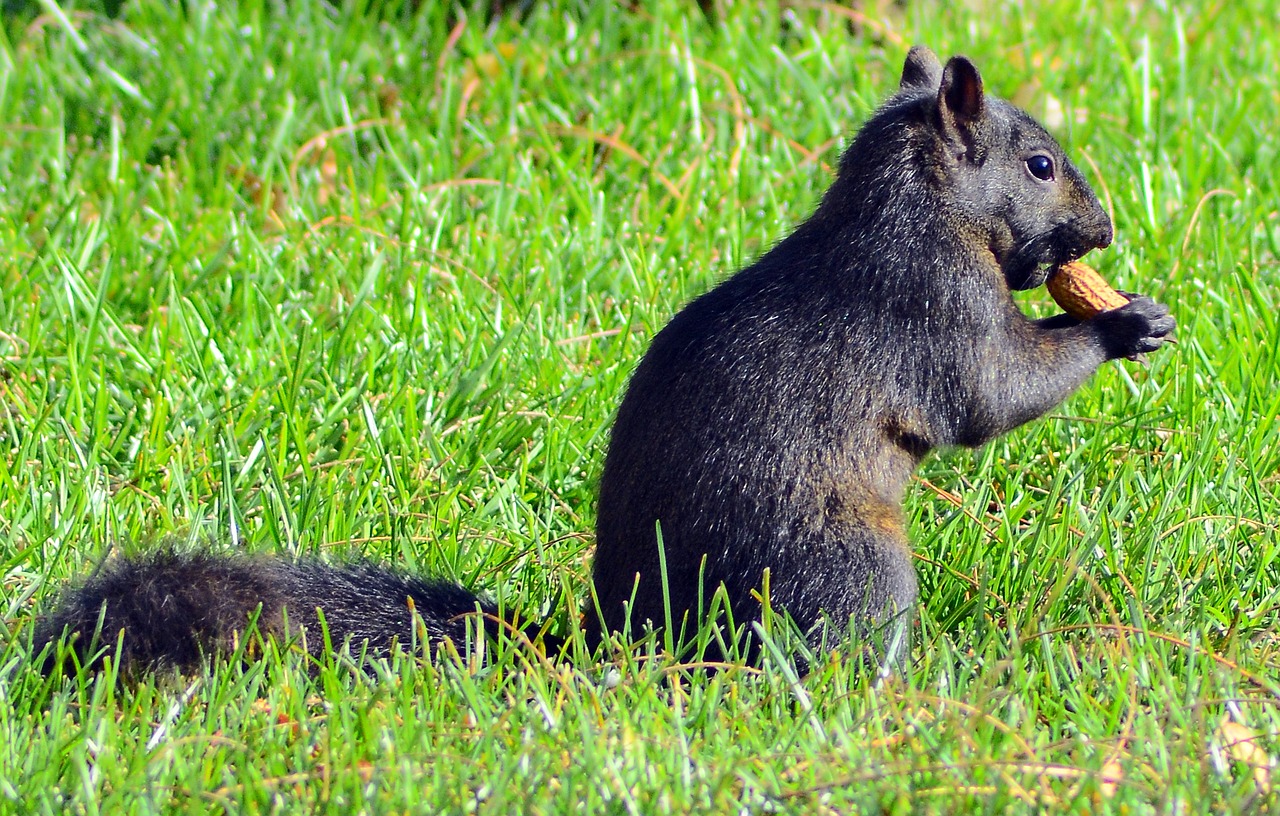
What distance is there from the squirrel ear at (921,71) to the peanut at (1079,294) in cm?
46

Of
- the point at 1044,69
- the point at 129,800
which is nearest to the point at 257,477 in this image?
the point at 129,800

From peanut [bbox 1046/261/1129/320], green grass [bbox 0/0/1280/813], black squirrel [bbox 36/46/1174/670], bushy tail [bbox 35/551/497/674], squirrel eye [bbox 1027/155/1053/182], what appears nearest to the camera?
green grass [bbox 0/0/1280/813]

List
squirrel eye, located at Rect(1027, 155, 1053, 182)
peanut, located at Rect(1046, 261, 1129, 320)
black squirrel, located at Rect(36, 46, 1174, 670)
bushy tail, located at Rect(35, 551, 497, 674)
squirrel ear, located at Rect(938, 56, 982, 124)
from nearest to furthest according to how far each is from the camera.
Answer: bushy tail, located at Rect(35, 551, 497, 674) → black squirrel, located at Rect(36, 46, 1174, 670) → squirrel ear, located at Rect(938, 56, 982, 124) → squirrel eye, located at Rect(1027, 155, 1053, 182) → peanut, located at Rect(1046, 261, 1129, 320)

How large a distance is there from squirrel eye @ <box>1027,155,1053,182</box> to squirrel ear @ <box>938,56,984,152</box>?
13 centimetres

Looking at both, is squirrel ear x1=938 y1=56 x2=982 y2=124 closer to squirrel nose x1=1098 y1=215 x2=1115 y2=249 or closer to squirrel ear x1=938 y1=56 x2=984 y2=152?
squirrel ear x1=938 y1=56 x2=984 y2=152

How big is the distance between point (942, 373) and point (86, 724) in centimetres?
153

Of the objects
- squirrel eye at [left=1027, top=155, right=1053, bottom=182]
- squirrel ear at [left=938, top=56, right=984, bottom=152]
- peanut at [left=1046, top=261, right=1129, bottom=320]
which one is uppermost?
squirrel ear at [left=938, top=56, right=984, bottom=152]

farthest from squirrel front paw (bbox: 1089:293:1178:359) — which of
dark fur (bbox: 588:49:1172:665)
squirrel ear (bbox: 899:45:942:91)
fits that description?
squirrel ear (bbox: 899:45:942:91)

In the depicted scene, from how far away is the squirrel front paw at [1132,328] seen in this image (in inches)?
121

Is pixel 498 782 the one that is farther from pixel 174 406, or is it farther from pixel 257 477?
pixel 174 406

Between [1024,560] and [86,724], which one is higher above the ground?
[1024,560]

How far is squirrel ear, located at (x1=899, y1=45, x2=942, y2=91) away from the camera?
3.29m

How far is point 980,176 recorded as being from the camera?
3.00m

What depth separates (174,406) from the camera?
3.85 meters
